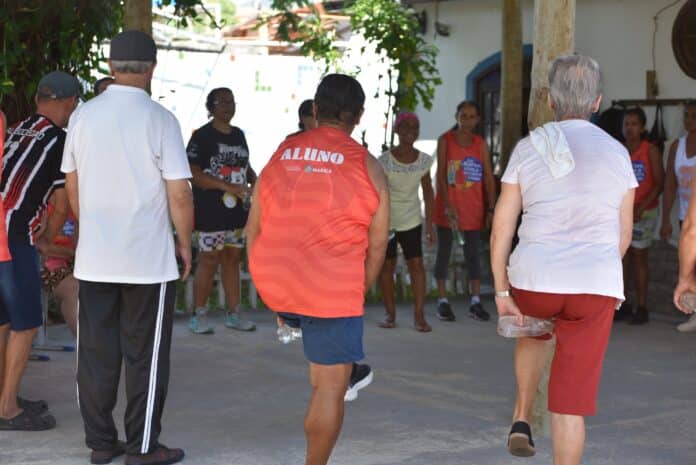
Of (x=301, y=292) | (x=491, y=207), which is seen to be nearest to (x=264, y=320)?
A: (x=491, y=207)

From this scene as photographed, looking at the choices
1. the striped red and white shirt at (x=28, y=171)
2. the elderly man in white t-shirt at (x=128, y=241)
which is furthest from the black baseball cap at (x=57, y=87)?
the elderly man in white t-shirt at (x=128, y=241)

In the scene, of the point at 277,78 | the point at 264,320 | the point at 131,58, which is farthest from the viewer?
the point at 277,78

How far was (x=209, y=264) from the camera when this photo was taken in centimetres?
1005

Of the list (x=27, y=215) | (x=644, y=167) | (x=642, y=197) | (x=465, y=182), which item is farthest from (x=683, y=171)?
(x=27, y=215)

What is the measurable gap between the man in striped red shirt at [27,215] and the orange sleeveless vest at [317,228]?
1.73 meters

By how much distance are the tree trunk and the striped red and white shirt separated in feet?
8.22

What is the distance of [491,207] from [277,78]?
54.7 feet

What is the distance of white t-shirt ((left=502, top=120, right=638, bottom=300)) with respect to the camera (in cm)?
526

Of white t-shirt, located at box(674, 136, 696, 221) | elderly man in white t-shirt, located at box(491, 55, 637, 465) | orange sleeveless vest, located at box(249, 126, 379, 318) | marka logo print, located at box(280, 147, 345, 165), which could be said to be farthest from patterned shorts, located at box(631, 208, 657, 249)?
marka logo print, located at box(280, 147, 345, 165)

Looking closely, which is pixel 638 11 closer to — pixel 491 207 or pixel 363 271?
pixel 491 207

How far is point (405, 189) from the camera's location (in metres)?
10.4

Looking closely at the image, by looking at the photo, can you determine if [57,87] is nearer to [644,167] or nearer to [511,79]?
[644,167]

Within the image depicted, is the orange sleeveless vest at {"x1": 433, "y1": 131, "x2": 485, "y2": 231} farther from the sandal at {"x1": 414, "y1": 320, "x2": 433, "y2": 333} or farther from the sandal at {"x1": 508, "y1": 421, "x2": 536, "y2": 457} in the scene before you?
the sandal at {"x1": 508, "y1": 421, "x2": 536, "y2": 457}

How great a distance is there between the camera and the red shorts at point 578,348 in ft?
17.4
